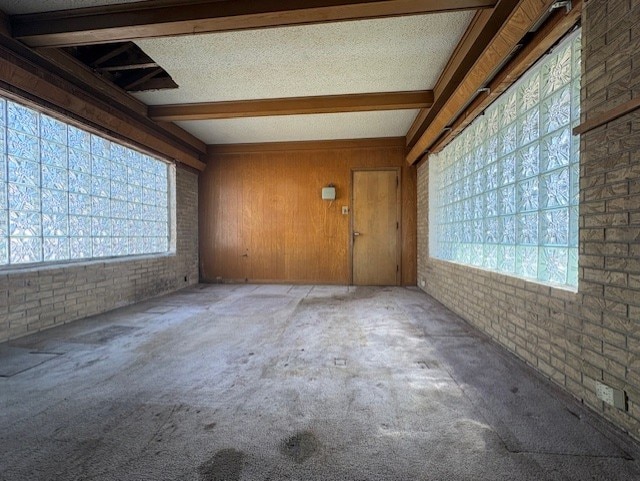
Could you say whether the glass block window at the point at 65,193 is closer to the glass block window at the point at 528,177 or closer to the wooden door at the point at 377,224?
the wooden door at the point at 377,224

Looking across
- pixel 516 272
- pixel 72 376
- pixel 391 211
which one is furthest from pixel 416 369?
pixel 391 211

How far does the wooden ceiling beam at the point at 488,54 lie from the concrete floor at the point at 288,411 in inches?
92.8

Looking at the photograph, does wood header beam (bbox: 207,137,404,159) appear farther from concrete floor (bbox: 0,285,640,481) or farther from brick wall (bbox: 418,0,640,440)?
brick wall (bbox: 418,0,640,440)

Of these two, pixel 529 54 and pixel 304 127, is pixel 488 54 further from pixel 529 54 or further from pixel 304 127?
pixel 304 127

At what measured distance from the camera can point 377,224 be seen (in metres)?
5.67

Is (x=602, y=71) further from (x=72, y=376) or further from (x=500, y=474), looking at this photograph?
(x=72, y=376)

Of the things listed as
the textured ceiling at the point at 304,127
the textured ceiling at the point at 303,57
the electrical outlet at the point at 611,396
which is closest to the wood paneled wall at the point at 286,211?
the textured ceiling at the point at 304,127

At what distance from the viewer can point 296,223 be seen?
19.1 feet

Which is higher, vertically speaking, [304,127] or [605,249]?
[304,127]

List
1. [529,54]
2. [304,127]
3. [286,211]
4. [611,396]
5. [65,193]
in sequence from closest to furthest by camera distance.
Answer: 1. [611,396]
2. [529,54]
3. [65,193]
4. [304,127]
5. [286,211]

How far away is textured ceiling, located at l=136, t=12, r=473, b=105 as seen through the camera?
254cm

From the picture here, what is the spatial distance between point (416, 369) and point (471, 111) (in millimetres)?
2741

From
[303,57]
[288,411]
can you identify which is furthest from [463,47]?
[288,411]

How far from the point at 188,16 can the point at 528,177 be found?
116 inches
